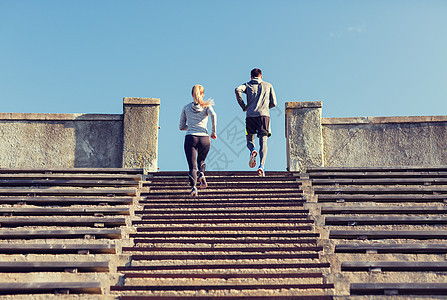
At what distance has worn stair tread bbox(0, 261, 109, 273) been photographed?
6.39m

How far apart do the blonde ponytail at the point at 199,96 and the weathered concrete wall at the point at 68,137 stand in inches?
83.7

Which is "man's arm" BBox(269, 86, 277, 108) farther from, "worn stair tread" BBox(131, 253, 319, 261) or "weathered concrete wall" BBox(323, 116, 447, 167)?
"worn stair tread" BBox(131, 253, 319, 261)

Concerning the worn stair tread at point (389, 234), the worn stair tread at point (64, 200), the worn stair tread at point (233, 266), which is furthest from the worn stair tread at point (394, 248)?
the worn stair tread at point (64, 200)

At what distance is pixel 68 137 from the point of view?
36.0 feet

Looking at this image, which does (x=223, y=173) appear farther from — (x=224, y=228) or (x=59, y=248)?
(x=59, y=248)

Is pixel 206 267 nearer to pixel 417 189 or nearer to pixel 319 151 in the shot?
pixel 417 189

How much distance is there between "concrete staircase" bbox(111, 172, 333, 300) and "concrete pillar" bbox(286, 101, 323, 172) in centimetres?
155

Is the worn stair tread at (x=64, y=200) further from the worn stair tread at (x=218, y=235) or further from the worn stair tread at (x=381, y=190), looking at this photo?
the worn stair tread at (x=381, y=190)

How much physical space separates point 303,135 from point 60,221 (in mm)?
5358

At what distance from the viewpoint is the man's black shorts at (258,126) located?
927 cm

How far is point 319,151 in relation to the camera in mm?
10617

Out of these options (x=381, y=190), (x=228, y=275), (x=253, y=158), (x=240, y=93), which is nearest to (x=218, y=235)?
(x=228, y=275)

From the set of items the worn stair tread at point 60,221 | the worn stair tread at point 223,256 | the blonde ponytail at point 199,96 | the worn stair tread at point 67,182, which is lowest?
the worn stair tread at point 223,256

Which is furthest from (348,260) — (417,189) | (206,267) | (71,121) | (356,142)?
(71,121)
